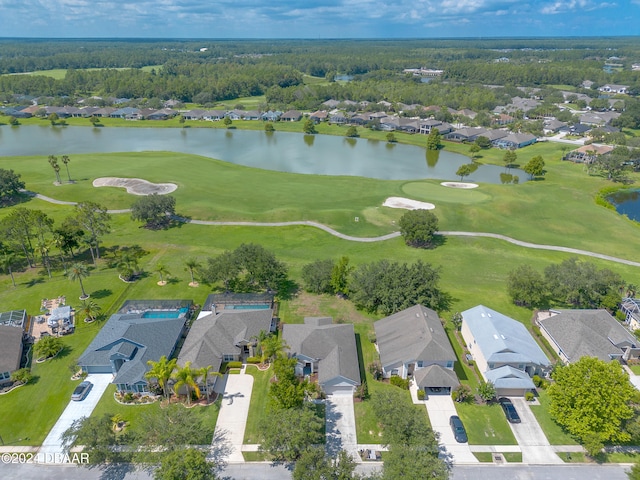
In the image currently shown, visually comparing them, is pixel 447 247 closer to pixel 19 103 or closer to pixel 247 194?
pixel 247 194

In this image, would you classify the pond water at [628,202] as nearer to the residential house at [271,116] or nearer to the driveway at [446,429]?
the driveway at [446,429]

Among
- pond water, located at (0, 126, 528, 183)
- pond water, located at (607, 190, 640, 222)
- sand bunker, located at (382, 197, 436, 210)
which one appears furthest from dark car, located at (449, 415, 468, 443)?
pond water, located at (0, 126, 528, 183)

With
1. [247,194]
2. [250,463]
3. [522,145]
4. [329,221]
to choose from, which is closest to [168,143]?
[247,194]

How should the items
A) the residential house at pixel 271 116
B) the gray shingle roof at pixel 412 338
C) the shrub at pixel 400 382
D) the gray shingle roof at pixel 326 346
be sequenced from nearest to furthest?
the gray shingle roof at pixel 326 346 < the shrub at pixel 400 382 < the gray shingle roof at pixel 412 338 < the residential house at pixel 271 116

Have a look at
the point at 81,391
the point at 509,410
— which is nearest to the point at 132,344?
the point at 81,391

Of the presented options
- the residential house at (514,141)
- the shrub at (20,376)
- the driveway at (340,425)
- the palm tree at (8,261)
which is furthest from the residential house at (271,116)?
the driveway at (340,425)

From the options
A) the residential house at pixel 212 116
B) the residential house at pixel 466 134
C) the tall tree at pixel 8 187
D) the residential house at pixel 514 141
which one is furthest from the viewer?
the residential house at pixel 212 116

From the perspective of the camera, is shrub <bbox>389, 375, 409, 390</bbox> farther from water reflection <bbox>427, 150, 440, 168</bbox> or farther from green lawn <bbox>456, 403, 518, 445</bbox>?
water reflection <bbox>427, 150, 440, 168</bbox>
